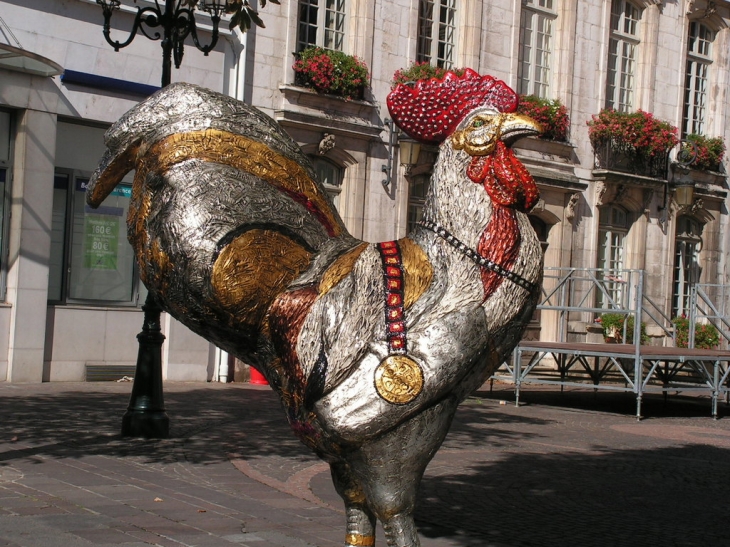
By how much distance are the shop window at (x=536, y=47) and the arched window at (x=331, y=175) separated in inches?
197

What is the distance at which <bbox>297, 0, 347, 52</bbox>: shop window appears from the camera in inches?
713

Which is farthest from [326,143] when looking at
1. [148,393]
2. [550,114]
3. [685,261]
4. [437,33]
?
[685,261]

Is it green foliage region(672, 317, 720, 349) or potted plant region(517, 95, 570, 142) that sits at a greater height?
potted plant region(517, 95, 570, 142)

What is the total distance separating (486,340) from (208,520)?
371cm

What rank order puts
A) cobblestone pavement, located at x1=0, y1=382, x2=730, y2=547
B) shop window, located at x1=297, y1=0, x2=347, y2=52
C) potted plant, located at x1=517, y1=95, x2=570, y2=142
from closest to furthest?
cobblestone pavement, located at x1=0, y1=382, x2=730, y2=547 → shop window, located at x1=297, y1=0, x2=347, y2=52 → potted plant, located at x1=517, y1=95, x2=570, y2=142

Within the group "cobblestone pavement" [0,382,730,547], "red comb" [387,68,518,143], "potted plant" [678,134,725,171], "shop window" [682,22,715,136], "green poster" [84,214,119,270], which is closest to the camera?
"red comb" [387,68,518,143]

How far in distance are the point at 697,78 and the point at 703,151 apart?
2.05 metres

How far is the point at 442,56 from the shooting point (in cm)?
2017

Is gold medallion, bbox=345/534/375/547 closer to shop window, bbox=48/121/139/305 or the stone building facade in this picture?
the stone building facade

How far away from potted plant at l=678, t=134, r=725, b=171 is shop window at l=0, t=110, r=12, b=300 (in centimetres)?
1490

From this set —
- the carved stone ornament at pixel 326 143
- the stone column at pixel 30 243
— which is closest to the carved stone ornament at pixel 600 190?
the carved stone ornament at pixel 326 143

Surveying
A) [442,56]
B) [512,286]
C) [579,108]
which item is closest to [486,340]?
[512,286]

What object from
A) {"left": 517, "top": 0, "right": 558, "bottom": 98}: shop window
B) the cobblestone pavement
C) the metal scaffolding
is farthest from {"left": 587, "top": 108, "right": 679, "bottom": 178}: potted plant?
the cobblestone pavement

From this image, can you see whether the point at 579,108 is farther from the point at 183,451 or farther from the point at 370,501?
the point at 370,501
